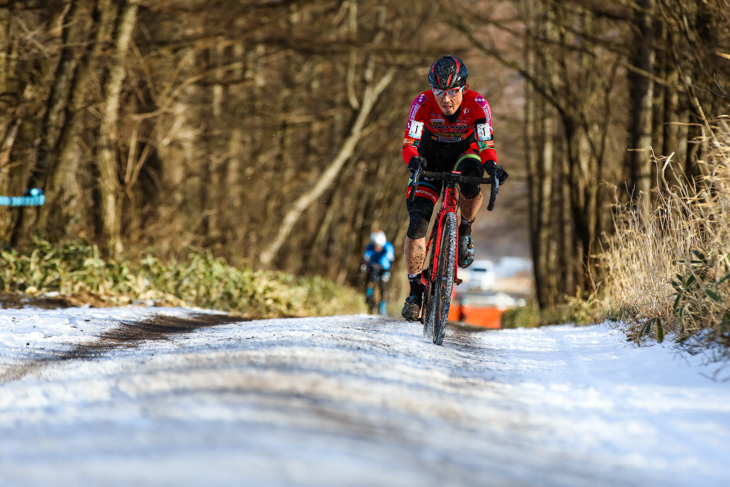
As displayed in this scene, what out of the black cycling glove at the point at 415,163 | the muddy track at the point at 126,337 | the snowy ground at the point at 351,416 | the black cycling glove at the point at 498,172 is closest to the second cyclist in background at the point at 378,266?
the muddy track at the point at 126,337

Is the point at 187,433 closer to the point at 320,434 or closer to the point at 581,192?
the point at 320,434

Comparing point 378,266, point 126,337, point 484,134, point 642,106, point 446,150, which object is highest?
point 642,106

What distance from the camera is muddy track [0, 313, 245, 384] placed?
201 inches

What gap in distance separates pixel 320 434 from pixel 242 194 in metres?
18.1

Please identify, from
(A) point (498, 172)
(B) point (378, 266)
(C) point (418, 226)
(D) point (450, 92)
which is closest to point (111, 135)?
(B) point (378, 266)

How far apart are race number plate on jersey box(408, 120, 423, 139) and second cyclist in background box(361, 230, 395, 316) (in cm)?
907

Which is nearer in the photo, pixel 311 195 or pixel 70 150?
pixel 70 150

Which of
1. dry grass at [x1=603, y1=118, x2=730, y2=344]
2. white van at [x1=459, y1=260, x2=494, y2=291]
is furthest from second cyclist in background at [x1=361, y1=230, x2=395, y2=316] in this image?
white van at [x1=459, y1=260, x2=494, y2=291]

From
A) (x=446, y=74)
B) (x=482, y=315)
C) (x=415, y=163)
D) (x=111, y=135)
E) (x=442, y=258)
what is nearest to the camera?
(x=415, y=163)

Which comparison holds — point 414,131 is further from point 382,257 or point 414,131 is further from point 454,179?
point 382,257

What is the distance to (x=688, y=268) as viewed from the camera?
5797 millimetres

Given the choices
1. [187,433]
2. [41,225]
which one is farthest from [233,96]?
[187,433]

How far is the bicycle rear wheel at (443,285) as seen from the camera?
645 centimetres

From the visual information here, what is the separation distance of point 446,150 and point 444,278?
3.96 ft
